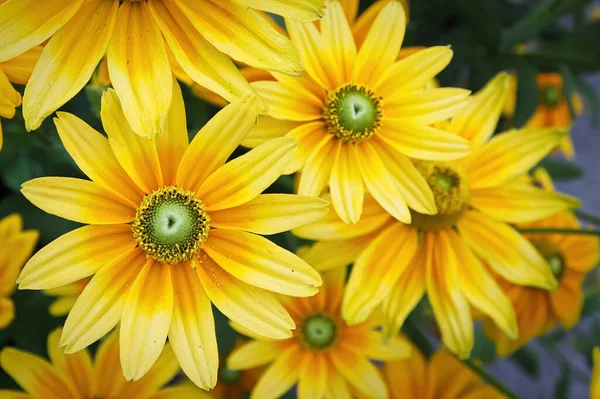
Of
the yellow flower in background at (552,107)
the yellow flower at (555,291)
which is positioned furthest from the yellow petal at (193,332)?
the yellow flower in background at (552,107)

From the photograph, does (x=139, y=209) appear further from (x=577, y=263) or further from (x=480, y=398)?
(x=577, y=263)

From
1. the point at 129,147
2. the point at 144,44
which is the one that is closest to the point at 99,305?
the point at 129,147

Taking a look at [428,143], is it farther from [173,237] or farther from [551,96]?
[551,96]

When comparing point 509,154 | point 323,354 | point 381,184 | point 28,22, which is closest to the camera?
point 28,22

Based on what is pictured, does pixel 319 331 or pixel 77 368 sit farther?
pixel 319 331

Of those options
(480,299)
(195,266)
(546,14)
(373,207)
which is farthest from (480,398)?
(546,14)

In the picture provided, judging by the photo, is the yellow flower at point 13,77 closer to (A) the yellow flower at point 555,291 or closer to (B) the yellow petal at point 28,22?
(B) the yellow petal at point 28,22
